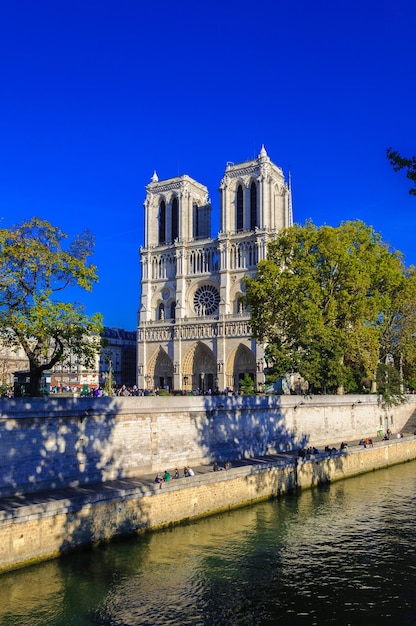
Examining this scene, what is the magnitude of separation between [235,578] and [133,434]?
9.52 m

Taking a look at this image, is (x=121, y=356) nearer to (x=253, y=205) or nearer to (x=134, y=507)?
(x=253, y=205)

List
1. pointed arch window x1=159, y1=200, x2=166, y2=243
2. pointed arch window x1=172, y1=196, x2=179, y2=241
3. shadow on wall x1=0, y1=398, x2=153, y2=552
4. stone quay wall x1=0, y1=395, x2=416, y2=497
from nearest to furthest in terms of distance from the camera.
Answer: shadow on wall x1=0, y1=398, x2=153, y2=552 → stone quay wall x1=0, y1=395, x2=416, y2=497 → pointed arch window x1=172, y1=196, x2=179, y2=241 → pointed arch window x1=159, y1=200, x2=166, y2=243

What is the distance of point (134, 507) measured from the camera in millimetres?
20266

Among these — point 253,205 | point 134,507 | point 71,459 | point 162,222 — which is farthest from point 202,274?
point 134,507

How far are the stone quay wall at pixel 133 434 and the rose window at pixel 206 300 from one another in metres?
35.8

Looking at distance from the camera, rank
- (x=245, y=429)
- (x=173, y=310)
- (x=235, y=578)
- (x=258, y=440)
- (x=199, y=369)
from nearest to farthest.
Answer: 1. (x=235, y=578)
2. (x=245, y=429)
3. (x=258, y=440)
4. (x=199, y=369)
5. (x=173, y=310)

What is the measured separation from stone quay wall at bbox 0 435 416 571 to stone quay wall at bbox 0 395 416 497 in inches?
76.0

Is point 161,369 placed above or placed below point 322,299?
below

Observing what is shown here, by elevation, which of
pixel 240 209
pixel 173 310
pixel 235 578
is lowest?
pixel 235 578

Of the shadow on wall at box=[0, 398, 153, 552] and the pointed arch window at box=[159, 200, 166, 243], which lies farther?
the pointed arch window at box=[159, 200, 166, 243]

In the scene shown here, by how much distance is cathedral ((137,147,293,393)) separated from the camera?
6956 centimetres

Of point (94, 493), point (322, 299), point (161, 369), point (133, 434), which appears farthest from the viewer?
point (161, 369)

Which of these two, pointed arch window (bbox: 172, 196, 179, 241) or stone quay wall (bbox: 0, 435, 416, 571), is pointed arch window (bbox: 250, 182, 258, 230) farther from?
stone quay wall (bbox: 0, 435, 416, 571)

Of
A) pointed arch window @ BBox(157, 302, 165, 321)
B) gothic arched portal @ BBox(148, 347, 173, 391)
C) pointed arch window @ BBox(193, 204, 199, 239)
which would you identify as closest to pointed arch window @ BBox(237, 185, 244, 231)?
pointed arch window @ BBox(193, 204, 199, 239)
